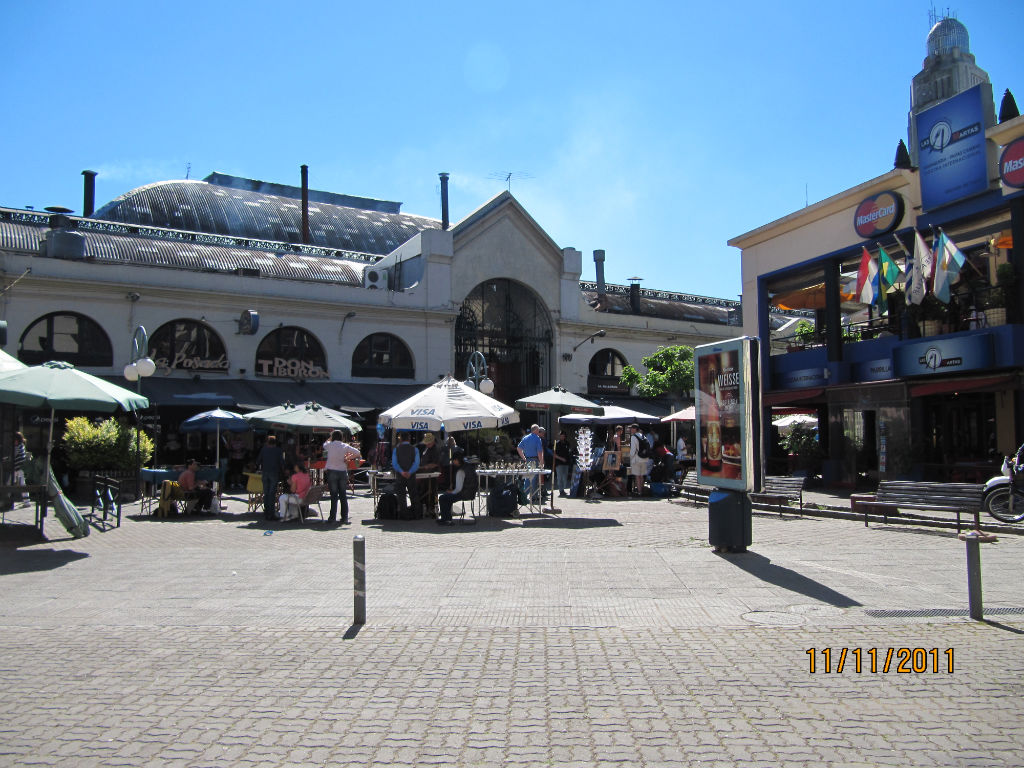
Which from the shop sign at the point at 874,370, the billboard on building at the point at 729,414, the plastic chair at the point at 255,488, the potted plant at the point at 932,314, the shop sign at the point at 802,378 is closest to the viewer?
the billboard on building at the point at 729,414

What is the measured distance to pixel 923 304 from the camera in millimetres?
21328

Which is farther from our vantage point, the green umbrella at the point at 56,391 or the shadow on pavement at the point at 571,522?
the shadow on pavement at the point at 571,522

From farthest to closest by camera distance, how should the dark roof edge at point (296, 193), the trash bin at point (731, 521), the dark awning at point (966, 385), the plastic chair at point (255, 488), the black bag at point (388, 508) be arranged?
the dark roof edge at point (296, 193)
the dark awning at point (966, 385)
the plastic chair at point (255, 488)
the black bag at point (388, 508)
the trash bin at point (731, 521)

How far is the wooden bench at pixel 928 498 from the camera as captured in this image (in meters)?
12.6

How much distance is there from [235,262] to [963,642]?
29.0 metres

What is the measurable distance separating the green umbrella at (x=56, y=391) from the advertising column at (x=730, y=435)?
9.09m

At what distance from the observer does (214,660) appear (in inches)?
245

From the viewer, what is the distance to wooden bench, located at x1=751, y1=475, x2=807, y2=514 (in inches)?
637

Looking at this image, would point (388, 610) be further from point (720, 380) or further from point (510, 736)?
point (720, 380)

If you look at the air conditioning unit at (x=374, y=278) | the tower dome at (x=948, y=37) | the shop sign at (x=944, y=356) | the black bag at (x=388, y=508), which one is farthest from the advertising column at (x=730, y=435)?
the tower dome at (x=948, y=37)

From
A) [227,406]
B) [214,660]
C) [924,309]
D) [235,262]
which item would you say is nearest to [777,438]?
[924,309]

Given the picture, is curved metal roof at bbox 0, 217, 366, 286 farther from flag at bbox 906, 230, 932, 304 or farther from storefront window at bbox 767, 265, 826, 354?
flag at bbox 906, 230, 932, 304

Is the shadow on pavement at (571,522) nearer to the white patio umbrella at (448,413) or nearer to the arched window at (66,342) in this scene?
the white patio umbrella at (448,413)

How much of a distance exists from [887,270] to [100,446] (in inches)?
767
